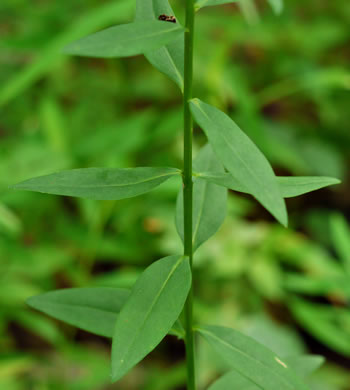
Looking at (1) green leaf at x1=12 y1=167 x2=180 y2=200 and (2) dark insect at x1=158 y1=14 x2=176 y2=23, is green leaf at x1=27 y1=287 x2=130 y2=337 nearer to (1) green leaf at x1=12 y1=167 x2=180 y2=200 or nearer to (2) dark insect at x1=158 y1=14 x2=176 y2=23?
(1) green leaf at x1=12 y1=167 x2=180 y2=200

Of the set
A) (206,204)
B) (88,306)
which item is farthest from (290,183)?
(88,306)

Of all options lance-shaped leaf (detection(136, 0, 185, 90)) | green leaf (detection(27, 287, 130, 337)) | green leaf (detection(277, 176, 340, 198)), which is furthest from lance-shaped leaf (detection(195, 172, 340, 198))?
green leaf (detection(27, 287, 130, 337))

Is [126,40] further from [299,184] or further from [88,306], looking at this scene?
[88,306]

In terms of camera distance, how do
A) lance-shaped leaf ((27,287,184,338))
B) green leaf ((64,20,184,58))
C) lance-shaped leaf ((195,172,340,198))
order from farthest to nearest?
1. lance-shaped leaf ((27,287,184,338))
2. lance-shaped leaf ((195,172,340,198))
3. green leaf ((64,20,184,58))

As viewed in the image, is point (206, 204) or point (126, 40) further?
point (206, 204)

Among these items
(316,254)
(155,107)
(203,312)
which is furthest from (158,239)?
(155,107)

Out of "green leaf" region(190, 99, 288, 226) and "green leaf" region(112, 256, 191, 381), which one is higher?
"green leaf" region(190, 99, 288, 226)

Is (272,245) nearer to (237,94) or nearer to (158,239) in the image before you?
(158,239)
